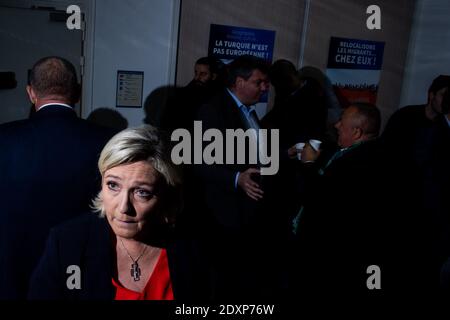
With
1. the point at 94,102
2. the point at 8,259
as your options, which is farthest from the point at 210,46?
the point at 8,259

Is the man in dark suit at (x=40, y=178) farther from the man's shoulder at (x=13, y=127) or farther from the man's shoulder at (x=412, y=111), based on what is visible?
the man's shoulder at (x=412, y=111)

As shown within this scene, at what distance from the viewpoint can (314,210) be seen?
102 inches

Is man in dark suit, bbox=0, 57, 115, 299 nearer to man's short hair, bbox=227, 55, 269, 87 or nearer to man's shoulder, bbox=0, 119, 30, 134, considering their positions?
man's shoulder, bbox=0, 119, 30, 134

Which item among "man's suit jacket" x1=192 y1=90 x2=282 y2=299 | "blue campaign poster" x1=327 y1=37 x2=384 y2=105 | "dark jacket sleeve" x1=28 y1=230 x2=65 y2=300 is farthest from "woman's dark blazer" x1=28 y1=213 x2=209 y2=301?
"blue campaign poster" x1=327 y1=37 x2=384 y2=105

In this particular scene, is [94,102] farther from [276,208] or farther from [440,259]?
[440,259]

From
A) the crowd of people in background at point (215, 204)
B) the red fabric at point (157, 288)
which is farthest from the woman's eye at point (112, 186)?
the red fabric at point (157, 288)

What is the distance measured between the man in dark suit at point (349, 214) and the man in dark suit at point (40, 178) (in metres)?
1.20

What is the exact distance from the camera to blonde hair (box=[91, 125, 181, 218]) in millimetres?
1473

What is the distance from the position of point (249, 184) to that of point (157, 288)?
148cm

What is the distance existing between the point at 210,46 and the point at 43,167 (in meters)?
2.64

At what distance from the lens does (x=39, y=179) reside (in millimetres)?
1969

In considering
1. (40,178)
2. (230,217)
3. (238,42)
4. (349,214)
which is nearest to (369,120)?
(349,214)
